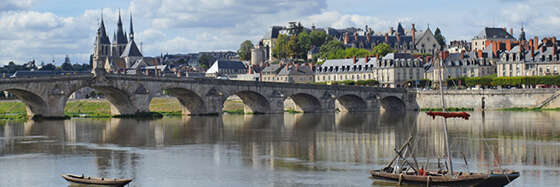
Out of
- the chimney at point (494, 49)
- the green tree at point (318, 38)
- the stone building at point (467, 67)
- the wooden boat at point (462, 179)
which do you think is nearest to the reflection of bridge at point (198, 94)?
the stone building at point (467, 67)

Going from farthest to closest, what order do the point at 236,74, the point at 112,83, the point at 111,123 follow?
the point at 236,74 < the point at 112,83 < the point at 111,123

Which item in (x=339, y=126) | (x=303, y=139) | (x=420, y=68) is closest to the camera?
(x=303, y=139)

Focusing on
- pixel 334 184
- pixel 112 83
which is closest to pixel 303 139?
pixel 334 184

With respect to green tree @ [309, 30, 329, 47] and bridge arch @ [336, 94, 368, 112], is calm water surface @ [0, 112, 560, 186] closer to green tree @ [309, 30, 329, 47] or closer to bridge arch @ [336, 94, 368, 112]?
bridge arch @ [336, 94, 368, 112]

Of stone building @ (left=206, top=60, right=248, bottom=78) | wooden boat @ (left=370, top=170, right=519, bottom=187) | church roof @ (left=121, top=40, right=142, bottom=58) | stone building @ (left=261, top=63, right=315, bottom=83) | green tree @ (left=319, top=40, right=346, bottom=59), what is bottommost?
wooden boat @ (left=370, top=170, right=519, bottom=187)

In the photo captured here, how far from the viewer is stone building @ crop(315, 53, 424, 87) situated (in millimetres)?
117125

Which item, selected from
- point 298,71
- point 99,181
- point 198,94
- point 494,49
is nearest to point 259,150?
point 99,181

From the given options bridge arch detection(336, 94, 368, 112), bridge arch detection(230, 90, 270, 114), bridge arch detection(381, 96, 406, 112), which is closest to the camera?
bridge arch detection(230, 90, 270, 114)

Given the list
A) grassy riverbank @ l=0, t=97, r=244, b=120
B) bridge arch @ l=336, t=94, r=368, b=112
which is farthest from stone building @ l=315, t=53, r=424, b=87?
grassy riverbank @ l=0, t=97, r=244, b=120

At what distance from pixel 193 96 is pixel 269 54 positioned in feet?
355

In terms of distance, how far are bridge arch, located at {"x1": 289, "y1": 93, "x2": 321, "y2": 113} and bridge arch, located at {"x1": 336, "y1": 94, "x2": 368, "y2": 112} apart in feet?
12.8

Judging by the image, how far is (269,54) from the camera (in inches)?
7594

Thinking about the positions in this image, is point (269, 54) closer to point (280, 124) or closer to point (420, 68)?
point (420, 68)

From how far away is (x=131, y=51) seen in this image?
192375 mm
